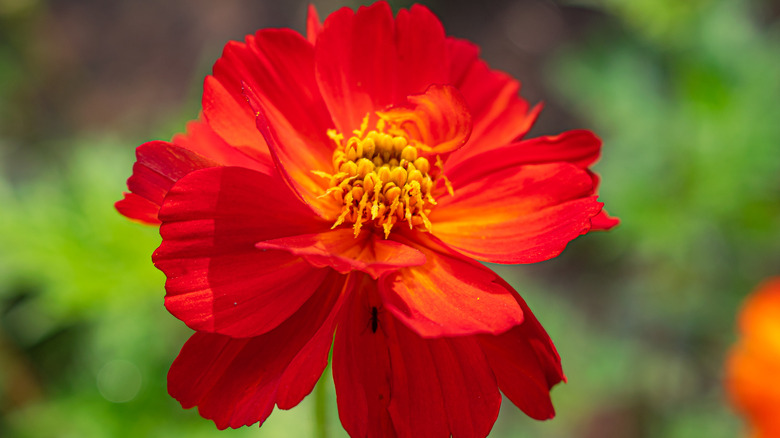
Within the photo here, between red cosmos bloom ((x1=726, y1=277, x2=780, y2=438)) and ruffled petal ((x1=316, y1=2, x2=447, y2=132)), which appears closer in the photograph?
ruffled petal ((x1=316, y1=2, x2=447, y2=132))

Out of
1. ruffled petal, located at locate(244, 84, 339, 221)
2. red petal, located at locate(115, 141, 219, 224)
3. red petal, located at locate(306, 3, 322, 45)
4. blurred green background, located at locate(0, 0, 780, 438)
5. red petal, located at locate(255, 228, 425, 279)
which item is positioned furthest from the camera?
blurred green background, located at locate(0, 0, 780, 438)

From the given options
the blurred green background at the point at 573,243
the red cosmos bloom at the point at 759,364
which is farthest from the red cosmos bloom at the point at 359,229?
the red cosmos bloom at the point at 759,364

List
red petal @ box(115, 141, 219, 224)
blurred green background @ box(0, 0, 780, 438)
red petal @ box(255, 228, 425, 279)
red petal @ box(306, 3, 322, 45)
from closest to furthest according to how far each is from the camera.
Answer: red petal @ box(255, 228, 425, 279)
red petal @ box(115, 141, 219, 224)
red petal @ box(306, 3, 322, 45)
blurred green background @ box(0, 0, 780, 438)

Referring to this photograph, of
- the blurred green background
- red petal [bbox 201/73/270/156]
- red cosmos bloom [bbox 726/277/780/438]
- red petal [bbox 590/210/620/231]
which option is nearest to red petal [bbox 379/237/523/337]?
red petal [bbox 590/210/620/231]

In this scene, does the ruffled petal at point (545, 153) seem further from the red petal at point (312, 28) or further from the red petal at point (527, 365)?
the red petal at point (312, 28)

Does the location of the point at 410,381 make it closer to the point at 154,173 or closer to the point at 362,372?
the point at 362,372

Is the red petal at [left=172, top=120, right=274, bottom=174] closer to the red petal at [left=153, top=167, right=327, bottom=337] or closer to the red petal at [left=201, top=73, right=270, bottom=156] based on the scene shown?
the red petal at [left=201, top=73, right=270, bottom=156]

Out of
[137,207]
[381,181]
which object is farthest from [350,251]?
[137,207]
